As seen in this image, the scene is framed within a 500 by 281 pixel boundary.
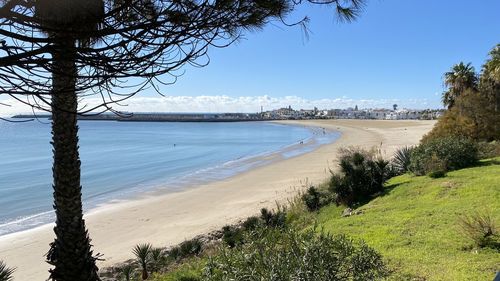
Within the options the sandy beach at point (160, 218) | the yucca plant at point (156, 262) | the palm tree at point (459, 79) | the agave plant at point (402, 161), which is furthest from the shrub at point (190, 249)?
the palm tree at point (459, 79)

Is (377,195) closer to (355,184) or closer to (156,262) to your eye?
(355,184)

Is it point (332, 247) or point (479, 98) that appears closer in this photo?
point (332, 247)

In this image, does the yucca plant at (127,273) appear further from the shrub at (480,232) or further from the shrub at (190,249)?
the shrub at (480,232)

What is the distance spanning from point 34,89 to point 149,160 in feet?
129

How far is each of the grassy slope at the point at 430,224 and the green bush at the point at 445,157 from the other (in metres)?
0.81

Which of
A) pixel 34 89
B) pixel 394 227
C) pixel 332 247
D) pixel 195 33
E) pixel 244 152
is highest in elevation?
pixel 195 33

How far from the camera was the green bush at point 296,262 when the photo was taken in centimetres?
340

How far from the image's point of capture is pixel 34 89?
9.08 ft

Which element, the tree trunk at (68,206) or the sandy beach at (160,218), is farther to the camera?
the sandy beach at (160,218)

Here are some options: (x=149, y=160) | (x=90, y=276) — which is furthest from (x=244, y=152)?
(x=90, y=276)

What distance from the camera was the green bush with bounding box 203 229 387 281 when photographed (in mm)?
3400

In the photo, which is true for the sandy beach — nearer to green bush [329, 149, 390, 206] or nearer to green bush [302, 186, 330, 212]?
green bush [302, 186, 330, 212]

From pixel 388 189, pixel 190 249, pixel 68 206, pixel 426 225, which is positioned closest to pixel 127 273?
pixel 68 206

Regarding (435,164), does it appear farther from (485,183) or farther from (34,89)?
(34,89)
